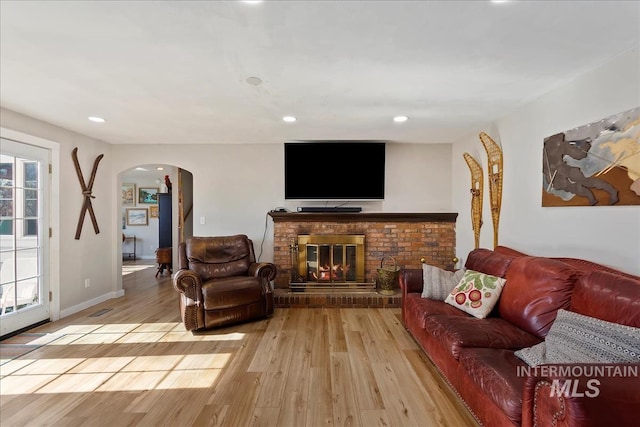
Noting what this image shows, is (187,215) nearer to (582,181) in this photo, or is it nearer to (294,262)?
(294,262)

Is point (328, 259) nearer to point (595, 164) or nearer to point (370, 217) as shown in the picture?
point (370, 217)

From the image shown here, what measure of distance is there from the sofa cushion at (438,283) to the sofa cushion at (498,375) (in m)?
0.98

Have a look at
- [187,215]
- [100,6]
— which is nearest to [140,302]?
[187,215]

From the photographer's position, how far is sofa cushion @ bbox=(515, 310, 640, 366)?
1.32 meters

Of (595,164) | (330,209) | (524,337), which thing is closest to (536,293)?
(524,337)

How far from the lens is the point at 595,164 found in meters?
2.05

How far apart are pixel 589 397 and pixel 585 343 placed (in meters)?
0.51

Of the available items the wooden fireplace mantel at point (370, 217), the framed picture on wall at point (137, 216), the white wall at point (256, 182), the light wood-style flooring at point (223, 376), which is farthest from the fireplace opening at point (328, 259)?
the framed picture on wall at point (137, 216)

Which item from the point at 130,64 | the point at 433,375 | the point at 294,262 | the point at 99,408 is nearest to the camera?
the point at 99,408

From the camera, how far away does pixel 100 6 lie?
1.48m

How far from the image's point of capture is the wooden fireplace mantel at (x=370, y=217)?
4336 mm

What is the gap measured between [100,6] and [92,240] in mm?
3548

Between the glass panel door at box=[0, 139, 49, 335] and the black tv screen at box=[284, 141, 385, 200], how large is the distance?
2.87m

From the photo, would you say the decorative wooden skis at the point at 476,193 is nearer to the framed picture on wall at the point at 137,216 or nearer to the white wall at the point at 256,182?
the white wall at the point at 256,182
